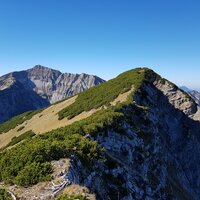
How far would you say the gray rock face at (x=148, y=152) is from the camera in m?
29.1

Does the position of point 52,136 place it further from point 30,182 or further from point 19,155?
point 30,182

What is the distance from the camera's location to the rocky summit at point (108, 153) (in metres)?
22.5

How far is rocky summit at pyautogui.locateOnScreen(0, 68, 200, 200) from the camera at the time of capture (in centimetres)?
2248

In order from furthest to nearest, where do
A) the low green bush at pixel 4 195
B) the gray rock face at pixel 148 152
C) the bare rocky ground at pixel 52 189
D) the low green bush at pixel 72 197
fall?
the gray rock face at pixel 148 152
the low green bush at pixel 4 195
the bare rocky ground at pixel 52 189
the low green bush at pixel 72 197

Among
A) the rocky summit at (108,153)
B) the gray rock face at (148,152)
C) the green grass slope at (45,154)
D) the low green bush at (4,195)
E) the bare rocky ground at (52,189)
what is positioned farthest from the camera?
the gray rock face at (148,152)

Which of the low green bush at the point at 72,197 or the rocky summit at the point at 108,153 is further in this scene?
the rocky summit at the point at 108,153

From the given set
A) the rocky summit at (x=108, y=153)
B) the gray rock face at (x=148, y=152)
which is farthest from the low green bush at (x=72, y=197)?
the gray rock face at (x=148, y=152)

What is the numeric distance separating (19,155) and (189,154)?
240ft

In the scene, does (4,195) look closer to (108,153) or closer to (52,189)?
(52,189)

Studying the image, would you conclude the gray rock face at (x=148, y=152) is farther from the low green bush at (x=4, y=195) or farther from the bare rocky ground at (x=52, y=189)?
the low green bush at (x=4, y=195)

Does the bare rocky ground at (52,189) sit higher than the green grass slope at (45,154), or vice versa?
the green grass slope at (45,154)

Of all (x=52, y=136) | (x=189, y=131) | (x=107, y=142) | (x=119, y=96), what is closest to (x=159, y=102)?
(x=189, y=131)

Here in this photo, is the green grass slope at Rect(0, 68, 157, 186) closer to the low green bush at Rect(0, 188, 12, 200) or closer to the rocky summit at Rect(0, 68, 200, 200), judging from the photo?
the rocky summit at Rect(0, 68, 200, 200)

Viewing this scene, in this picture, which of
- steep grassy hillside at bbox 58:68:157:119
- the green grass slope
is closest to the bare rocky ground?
the green grass slope
